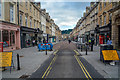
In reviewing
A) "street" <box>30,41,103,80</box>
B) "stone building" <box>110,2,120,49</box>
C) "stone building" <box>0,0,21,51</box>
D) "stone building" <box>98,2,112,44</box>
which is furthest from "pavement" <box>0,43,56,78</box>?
"stone building" <box>98,2,112,44</box>

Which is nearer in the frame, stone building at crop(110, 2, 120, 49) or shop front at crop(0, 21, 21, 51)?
shop front at crop(0, 21, 21, 51)

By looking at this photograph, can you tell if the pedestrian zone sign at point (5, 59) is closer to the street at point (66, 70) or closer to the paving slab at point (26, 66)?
the paving slab at point (26, 66)

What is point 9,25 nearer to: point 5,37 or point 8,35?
point 8,35

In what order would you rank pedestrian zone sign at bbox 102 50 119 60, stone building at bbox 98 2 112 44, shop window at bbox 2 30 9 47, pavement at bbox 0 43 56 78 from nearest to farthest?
pavement at bbox 0 43 56 78 < pedestrian zone sign at bbox 102 50 119 60 < shop window at bbox 2 30 9 47 < stone building at bbox 98 2 112 44

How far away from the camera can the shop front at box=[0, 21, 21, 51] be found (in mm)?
14500

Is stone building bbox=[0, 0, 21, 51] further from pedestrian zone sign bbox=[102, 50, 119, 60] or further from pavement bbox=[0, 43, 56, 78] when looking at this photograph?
pedestrian zone sign bbox=[102, 50, 119, 60]

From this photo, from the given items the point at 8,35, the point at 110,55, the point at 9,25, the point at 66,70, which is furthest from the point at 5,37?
the point at 110,55

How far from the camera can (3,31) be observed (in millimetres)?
14781

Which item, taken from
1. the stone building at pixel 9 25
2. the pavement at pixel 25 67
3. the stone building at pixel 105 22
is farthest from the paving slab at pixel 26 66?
the stone building at pixel 105 22

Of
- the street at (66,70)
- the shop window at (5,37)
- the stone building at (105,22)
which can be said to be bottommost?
the street at (66,70)

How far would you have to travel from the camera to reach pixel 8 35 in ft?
53.0

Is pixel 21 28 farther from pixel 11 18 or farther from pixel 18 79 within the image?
pixel 18 79

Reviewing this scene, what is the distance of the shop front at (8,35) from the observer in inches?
571

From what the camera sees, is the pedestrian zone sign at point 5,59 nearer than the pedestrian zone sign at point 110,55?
Yes
